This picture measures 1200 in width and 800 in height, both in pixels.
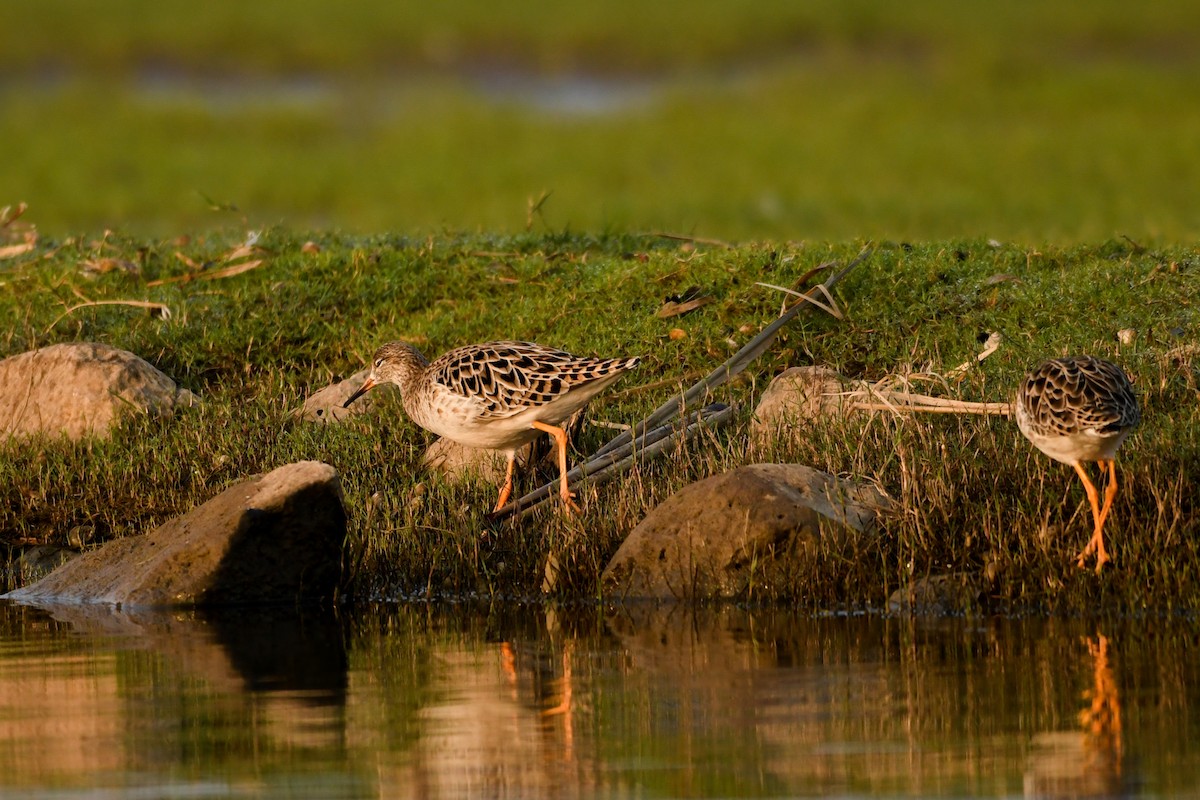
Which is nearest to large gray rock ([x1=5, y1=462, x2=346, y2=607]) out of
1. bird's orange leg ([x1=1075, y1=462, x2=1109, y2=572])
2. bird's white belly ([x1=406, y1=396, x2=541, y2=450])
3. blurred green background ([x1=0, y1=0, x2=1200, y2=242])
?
bird's white belly ([x1=406, y1=396, x2=541, y2=450])

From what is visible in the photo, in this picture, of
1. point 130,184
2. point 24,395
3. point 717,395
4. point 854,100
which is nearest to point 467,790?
point 717,395

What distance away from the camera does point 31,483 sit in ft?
40.7

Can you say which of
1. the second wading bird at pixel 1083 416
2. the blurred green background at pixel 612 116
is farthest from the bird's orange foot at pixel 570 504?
the blurred green background at pixel 612 116

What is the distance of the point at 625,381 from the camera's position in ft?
43.8

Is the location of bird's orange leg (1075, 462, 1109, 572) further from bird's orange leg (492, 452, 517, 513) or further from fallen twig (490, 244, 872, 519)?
bird's orange leg (492, 452, 517, 513)

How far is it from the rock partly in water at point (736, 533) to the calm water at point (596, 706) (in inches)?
8.8

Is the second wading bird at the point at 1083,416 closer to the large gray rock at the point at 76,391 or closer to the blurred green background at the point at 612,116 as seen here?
the large gray rock at the point at 76,391

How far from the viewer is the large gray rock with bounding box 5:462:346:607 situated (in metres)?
10.3

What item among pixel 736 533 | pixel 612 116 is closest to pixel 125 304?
pixel 736 533

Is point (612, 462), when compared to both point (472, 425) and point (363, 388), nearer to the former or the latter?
point (472, 425)

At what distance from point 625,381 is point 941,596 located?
4.09 meters

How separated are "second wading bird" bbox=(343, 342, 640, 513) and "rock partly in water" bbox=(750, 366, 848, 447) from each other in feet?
3.61

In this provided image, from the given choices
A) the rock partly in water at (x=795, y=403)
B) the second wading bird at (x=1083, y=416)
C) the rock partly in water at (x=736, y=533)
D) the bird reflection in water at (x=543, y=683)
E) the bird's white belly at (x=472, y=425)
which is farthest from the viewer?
the rock partly in water at (x=795, y=403)

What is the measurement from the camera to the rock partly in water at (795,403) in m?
11.4
